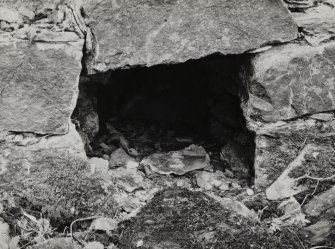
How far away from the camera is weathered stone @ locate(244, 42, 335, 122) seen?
9.18 ft

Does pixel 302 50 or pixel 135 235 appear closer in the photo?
pixel 135 235

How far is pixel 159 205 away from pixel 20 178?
744 millimetres

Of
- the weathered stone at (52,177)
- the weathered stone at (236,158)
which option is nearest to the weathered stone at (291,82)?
the weathered stone at (236,158)

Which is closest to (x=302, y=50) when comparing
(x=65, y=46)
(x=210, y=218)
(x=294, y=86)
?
(x=294, y=86)

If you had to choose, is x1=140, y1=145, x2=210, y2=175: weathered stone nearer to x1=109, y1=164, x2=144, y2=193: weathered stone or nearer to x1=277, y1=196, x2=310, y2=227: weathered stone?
x1=109, y1=164, x2=144, y2=193: weathered stone

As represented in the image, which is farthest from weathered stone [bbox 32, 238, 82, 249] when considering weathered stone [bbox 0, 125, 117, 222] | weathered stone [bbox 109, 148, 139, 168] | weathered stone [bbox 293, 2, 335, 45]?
Result: weathered stone [bbox 293, 2, 335, 45]

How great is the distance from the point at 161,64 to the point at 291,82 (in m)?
0.70

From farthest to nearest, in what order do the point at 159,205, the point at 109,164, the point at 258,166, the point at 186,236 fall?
the point at 109,164 → the point at 258,166 → the point at 159,205 → the point at 186,236

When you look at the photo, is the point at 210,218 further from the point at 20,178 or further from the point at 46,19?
the point at 46,19

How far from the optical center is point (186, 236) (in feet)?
8.22

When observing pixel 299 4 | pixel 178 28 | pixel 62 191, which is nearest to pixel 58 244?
pixel 62 191

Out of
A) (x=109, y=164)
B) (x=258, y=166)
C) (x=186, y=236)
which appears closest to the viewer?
(x=186, y=236)

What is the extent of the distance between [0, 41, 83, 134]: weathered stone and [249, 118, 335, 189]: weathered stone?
1.03 meters

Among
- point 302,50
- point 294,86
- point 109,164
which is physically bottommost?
point 109,164
